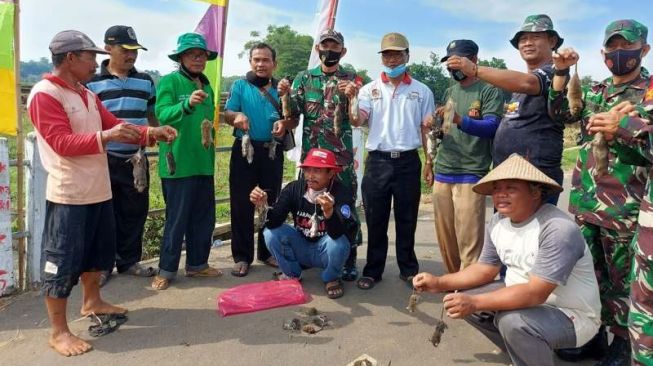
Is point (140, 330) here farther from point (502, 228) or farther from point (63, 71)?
point (502, 228)

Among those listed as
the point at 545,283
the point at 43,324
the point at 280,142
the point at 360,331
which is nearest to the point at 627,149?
the point at 545,283

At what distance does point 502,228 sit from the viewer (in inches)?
128

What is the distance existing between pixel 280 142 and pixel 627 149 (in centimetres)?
324

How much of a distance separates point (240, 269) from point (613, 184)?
11.7ft

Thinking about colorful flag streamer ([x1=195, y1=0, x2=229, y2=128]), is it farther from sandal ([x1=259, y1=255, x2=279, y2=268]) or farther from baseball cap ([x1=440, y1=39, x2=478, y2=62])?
baseball cap ([x1=440, y1=39, x2=478, y2=62])

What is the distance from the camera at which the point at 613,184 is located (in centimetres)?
309

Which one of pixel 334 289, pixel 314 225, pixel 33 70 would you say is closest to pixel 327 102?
pixel 314 225

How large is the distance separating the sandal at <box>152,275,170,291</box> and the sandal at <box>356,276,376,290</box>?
1908 millimetres

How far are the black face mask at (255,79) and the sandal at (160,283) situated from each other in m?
2.18

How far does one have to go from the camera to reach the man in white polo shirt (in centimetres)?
460

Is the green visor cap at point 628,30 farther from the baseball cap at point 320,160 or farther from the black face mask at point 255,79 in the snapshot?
the black face mask at point 255,79

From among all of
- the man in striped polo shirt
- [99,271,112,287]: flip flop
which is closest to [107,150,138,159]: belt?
the man in striped polo shirt

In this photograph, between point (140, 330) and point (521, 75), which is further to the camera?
point (140, 330)

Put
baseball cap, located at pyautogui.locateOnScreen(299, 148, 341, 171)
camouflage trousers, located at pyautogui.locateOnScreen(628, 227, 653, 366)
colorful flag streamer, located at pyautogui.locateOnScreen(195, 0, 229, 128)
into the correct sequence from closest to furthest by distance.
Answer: camouflage trousers, located at pyautogui.locateOnScreen(628, 227, 653, 366) → baseball cap, located at pyautogui.locateOnScreen(299, 148, 341, 171) → colorful flag streamer, located at pyautogui.locateOnScreen(195, 0, 229, 128)
